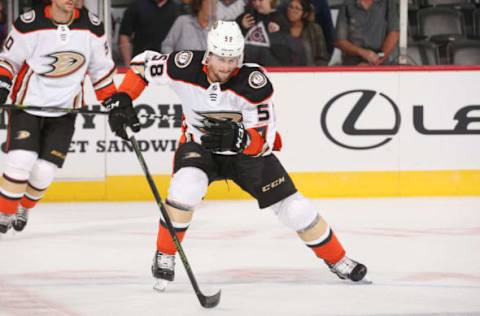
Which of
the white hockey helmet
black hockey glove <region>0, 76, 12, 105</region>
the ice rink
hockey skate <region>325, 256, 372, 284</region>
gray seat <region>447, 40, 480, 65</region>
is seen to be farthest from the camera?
gray seat <region>447, 40, 480, 65</region>

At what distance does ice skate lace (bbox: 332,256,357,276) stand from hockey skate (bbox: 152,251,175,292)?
646mm

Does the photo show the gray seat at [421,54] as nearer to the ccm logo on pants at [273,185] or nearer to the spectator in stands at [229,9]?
the spectator in stands at [229,9]

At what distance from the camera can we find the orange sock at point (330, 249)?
15.5ft

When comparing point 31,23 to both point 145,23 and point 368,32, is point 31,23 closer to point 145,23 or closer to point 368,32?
point 145,23

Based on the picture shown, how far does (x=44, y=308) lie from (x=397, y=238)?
2323 millimetres

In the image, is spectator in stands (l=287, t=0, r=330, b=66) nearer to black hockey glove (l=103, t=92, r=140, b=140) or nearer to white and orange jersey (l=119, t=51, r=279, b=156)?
white and orange jersey (l=119, t=51, r=279, b=156)

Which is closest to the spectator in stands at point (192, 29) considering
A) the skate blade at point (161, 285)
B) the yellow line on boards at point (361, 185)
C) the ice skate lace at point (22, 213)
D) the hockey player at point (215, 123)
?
the yellow line on boards at point (361, 185)

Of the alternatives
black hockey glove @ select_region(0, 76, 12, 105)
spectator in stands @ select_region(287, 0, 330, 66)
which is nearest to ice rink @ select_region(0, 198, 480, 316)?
black hockey glove @ select_region(0, 76, 12, 105)

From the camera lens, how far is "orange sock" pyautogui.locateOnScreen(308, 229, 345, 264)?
15.5 ft

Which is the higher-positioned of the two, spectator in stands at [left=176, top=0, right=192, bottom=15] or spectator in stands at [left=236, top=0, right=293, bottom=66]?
spectator in stands at [left=176, top=0, right=192, bottom=15]

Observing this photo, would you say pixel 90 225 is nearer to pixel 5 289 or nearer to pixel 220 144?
pixel 5 289

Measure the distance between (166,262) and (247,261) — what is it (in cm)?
80

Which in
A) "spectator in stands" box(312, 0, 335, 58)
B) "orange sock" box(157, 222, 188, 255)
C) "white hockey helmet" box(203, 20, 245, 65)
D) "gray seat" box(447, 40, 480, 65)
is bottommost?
"gray seat" box(447, 40, 480, 65)

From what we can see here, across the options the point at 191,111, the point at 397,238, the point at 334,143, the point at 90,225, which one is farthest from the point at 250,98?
Result: the point at 334,143
